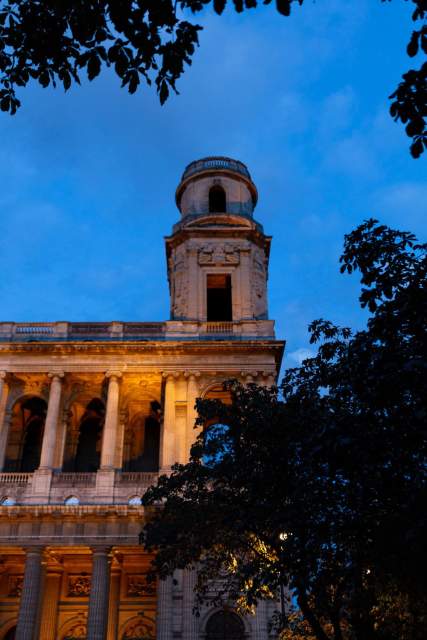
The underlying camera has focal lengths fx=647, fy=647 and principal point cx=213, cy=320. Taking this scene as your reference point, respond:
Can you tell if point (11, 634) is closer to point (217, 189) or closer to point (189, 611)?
→ point (189, 611)

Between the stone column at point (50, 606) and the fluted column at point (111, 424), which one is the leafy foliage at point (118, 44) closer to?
the fluted column at point (111, 424)

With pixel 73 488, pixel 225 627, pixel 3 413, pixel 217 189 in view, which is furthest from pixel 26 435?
pixel 217 189

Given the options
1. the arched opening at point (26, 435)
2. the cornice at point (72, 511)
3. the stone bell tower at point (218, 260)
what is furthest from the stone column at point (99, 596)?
the stone bell tower at point (218, 260)

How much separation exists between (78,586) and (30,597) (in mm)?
4948

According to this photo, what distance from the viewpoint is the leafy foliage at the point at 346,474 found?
387 inches

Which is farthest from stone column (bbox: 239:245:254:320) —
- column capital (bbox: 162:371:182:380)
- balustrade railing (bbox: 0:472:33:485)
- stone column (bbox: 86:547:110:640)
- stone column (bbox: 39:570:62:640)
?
stone column (bbox: 39:570:62:640)

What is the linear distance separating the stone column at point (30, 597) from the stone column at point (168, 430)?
606 cm

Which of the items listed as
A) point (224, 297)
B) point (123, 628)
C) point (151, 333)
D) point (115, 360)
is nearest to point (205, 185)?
point (224, 297)

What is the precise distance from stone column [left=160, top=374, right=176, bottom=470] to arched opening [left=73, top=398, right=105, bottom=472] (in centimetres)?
399

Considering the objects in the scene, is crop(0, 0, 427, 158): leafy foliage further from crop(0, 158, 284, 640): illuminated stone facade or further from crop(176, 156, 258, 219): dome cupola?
crop(176, 156, 258, 219): dome cupola

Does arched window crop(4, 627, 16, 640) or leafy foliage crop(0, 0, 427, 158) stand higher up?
leafy foliage crop(0, 0, 427, 158)

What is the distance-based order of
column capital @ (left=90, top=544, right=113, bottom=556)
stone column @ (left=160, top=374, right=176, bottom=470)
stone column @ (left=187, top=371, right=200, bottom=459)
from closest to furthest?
1. column capital @ (left=90, top=544, right=113, bottom=556)
2. stone column @ (left=160, top=374, right=176, bottom=470)
3. stone column @ (left=187, top=371, right=200, bottom=459)

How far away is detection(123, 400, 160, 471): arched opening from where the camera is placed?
99.4ft

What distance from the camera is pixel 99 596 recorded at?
2458 cm
